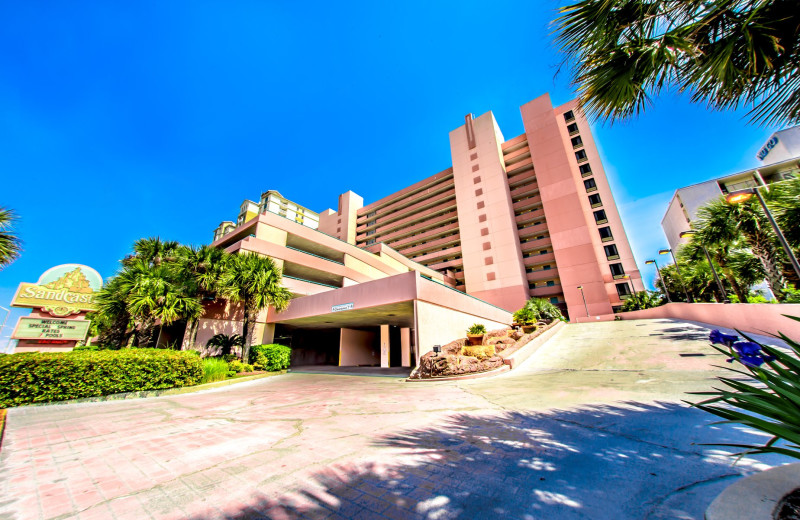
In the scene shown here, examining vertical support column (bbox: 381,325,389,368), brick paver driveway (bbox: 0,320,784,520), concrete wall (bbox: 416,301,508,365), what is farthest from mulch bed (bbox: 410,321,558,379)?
vertical support column (bbox: 381,325,389,368)

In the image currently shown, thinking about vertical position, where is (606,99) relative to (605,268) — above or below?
below

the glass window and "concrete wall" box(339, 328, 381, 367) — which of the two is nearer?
"concrete wall" box(339, 328, 381, 367)

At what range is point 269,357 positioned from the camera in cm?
1630

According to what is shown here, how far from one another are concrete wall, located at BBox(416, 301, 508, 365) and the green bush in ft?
30.6

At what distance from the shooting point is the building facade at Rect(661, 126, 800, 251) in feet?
129

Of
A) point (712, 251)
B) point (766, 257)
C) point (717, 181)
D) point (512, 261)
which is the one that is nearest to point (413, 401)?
point (766, 257)

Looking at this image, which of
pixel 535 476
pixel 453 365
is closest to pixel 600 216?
pixel 453 365

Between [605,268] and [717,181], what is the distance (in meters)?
28.7

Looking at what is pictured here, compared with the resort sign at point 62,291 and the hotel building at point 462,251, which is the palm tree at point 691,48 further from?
the resort sign at point 62,291

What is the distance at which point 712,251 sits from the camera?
1703cm

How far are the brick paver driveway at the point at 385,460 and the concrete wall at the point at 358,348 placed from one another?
15.5 metres

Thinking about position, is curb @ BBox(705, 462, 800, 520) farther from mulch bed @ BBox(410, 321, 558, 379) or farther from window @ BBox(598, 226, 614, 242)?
window @ BBox(598, 226, 614, 242)

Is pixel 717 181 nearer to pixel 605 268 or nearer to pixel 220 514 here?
pixel 605 268

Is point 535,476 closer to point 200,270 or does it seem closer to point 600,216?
point 200,270
